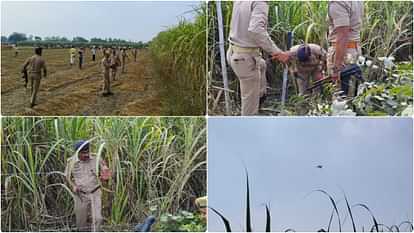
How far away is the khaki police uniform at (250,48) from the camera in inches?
121

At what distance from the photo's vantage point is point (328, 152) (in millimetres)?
3146

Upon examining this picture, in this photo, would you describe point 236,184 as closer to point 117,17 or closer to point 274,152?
point 274,152

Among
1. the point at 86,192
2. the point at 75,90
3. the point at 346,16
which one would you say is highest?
the point at 346,16

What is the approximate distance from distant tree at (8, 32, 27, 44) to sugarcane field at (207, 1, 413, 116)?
814 millimetres

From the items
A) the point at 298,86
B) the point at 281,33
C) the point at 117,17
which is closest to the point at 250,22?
the point at 281,33

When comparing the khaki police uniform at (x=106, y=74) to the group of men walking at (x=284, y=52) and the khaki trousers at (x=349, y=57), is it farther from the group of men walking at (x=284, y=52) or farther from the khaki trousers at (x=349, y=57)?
the khaki trousers at (x=349, y=57)

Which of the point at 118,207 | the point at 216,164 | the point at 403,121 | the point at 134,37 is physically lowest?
the point at 118,207

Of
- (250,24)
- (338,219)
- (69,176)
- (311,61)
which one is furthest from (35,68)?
(338,219)

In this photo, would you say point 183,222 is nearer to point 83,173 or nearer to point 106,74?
point 83,173

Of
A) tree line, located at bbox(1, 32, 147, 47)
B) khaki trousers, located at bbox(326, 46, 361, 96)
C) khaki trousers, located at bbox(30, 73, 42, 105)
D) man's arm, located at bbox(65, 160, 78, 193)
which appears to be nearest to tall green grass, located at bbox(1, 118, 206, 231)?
man's arm, located at bbox(65, 160, 78, 193)

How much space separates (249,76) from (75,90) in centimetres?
77

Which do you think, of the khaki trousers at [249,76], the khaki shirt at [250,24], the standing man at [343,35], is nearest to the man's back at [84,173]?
the khaki trousers at [249,76]

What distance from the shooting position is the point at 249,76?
3.12 m

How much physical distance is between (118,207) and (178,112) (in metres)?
0.50
